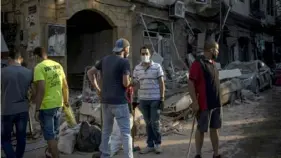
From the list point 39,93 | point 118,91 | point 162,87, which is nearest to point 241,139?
point 162,87

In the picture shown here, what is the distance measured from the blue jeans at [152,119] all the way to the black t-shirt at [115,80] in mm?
1288

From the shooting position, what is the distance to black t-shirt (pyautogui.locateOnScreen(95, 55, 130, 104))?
500cm

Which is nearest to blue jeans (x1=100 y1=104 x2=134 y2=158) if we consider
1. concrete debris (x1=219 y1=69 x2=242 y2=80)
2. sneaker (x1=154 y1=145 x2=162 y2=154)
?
sneaker (x1=154 y1=145 x2=162 y2=154)

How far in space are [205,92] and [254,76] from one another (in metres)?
11.5

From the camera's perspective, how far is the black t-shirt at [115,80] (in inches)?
197

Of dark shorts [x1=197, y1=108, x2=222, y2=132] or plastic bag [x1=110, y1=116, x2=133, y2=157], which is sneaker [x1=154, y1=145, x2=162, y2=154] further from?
dark shorts [x1=197, y1=108, x2=222, y2=132]

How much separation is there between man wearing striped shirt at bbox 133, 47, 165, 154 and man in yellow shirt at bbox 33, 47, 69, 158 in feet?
4.71

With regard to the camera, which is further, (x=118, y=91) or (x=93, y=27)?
(x=93, y=27)

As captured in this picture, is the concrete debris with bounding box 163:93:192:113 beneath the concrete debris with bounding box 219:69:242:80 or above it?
beneath

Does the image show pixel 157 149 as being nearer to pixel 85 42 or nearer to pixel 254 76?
pixel 85 42

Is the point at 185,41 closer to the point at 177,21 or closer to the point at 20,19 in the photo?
the point at 177,21

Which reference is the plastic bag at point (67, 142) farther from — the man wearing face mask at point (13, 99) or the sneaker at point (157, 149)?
the sneaker at point (157, 149)

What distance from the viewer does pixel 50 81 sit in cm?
545

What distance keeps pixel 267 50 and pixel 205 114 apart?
91.7 feet
